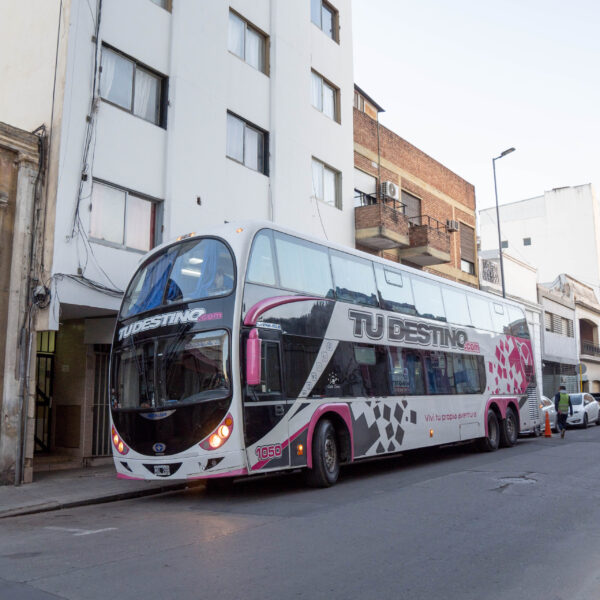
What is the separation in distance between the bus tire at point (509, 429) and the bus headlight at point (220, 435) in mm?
10756

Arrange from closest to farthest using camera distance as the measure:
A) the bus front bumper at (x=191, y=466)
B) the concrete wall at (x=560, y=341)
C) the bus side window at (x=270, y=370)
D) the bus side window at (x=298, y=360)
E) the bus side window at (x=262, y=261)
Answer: the bus front bumper at (x=191, y=466)
the bus side window at (x=270, y=370)
the bus side window at (x=262, y=261)
the bus side window at (x=298, y=360)
the concrete wall at (x=560, y=341)

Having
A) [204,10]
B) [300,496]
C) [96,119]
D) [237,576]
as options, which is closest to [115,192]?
[96,119]

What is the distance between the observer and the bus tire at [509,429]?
17797mm

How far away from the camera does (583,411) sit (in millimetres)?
27078

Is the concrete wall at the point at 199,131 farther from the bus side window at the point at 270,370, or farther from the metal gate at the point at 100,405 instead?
the bus side window at the point at 270,370

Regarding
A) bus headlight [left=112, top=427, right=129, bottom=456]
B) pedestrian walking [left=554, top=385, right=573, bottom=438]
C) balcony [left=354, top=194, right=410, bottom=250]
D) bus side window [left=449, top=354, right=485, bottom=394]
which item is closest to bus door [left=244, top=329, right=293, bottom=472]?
Answer: bus headlight [left=112, top=427, right=129, bottom=456]

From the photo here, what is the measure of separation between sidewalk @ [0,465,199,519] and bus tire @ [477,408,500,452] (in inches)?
313

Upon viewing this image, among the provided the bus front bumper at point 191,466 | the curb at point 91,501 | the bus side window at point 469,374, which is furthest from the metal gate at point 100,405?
the bus side window at point 469,374

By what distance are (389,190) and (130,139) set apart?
12.1 m

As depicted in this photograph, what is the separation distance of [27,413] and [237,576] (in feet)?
26.9

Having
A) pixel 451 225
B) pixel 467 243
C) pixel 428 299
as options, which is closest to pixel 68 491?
pixel 428 299

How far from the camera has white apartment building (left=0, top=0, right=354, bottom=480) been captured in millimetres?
13250

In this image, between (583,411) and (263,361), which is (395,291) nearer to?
(263,361)

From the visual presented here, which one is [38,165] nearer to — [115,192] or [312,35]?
[115,192]
